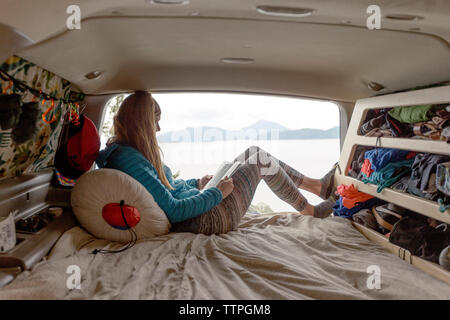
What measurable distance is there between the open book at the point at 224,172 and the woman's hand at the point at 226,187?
0.37ft

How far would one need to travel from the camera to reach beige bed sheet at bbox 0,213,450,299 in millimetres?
989

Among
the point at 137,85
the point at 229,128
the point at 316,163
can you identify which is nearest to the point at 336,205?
the point at 316,163

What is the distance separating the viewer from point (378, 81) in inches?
73.0

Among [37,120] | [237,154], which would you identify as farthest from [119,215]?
[237,154]

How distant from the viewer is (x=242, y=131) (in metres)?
2.49

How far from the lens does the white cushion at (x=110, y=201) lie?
139cm

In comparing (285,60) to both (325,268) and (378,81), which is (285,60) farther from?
(325,268)

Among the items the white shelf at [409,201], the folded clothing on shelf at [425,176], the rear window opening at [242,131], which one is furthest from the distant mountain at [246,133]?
the folded clothing on shelf at [425,176]

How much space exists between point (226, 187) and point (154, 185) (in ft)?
1.20

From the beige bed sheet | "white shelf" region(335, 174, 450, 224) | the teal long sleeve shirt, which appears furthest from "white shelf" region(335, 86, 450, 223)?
the teal long sleeve shirt

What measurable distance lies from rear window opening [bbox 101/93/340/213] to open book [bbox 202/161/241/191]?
0.33m

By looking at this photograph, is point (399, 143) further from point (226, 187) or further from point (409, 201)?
point (226, 187)

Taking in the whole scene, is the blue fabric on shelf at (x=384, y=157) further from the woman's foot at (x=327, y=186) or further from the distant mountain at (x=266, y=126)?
the distant mountain at (x=266, y=126)
